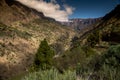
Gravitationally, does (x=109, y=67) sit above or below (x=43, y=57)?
above

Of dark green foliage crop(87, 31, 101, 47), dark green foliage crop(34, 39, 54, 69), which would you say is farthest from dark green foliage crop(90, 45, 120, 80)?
dark green foliage crop(87, 31, 101, 47)

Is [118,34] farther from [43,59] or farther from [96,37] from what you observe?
[43,59]

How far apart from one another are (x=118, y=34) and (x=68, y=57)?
46.2m

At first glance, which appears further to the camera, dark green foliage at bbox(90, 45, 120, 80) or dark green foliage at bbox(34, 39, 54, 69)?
dark green foliage at bbox(34, 39, 54, 69)

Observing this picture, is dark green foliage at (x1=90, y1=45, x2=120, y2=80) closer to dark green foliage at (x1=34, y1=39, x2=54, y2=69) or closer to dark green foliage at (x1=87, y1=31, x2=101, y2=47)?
dark green foliage at (x1=34, y1=39, x2=54, y2=69)

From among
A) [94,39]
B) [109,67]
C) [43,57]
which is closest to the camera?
[109,67]

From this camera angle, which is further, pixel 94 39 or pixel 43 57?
pixel 94 39

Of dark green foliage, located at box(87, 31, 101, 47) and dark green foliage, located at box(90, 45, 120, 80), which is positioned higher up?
dark green foliage, located at box(87, 31, 101, 47)

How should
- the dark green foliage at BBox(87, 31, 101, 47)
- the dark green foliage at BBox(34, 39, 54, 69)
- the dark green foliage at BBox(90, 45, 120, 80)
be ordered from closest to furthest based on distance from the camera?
the dark green foliage at BBox(90, 45, 120, 80) → the dark green foliage at BBox(34, 39, 54, 69) → the dark green foliage at BBox(87, 31, 101, 47)

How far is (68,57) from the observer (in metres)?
49.9

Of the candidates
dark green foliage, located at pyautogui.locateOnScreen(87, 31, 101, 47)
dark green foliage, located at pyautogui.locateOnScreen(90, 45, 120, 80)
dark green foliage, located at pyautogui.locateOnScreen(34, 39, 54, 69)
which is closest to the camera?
dark green foliage, located at pyautogui.locateOnScreen(90, 45, 120, 80)

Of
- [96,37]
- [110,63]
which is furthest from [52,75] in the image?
[96,37]

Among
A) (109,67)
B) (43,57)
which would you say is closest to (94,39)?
(43,57)

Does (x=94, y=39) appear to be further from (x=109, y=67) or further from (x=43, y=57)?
(x=109, y=67)
